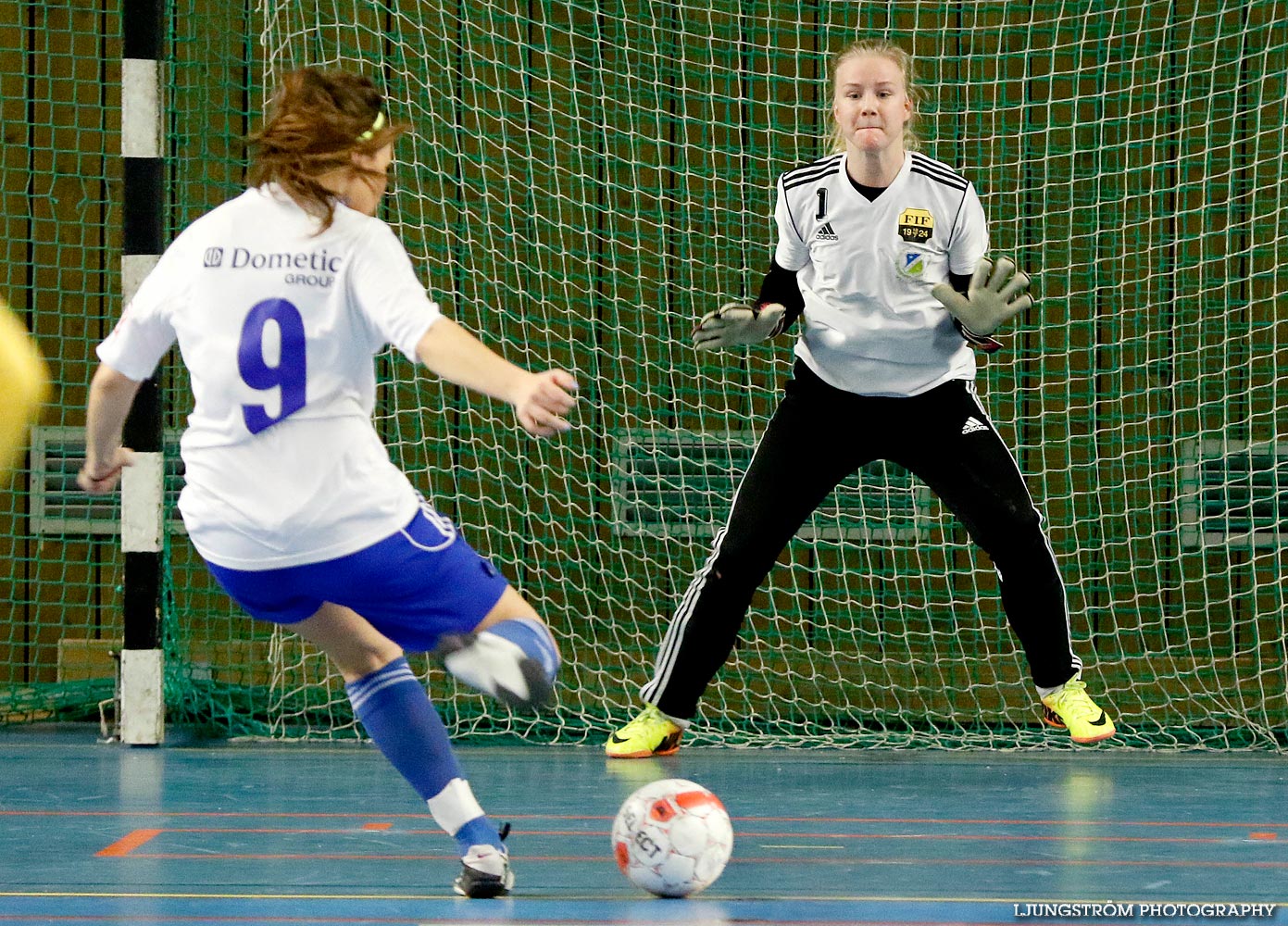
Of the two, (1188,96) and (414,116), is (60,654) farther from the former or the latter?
(1188,96)

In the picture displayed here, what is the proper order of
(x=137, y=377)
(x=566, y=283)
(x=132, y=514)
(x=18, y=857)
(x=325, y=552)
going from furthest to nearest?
(x=566, y=283) < (x=132, y=514) < (x=18, y=857) < (x=137, y=377) < (x=325, y=552)

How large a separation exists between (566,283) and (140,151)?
65.3 inches

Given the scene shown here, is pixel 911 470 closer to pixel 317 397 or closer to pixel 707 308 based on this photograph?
pixel 707 308

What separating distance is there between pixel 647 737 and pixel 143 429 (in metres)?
2.10

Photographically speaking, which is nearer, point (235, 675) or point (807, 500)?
point (807, 500)

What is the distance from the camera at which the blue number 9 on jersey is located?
2691 mm

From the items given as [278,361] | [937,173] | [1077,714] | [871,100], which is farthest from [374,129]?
[1077,714]

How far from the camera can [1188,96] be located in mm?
6207

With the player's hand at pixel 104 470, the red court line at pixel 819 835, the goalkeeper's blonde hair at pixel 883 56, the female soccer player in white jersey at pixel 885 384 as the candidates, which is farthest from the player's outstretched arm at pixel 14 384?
the goalkeeper's blonde hair at pixel 883 56

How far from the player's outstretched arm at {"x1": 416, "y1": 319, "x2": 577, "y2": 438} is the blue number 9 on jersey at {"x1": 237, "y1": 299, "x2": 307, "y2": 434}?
24 cm

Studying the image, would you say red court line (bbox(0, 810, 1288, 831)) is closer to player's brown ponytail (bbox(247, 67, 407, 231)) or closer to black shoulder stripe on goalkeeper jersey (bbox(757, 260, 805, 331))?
black shoulder stripe on goalkeeper jersey (bbox(757, 260, 805, 331))

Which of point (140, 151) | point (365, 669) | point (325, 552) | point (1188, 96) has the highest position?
point (1188, 96)

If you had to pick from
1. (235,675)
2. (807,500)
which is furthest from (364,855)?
(235,675)

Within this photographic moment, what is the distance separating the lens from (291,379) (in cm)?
270
